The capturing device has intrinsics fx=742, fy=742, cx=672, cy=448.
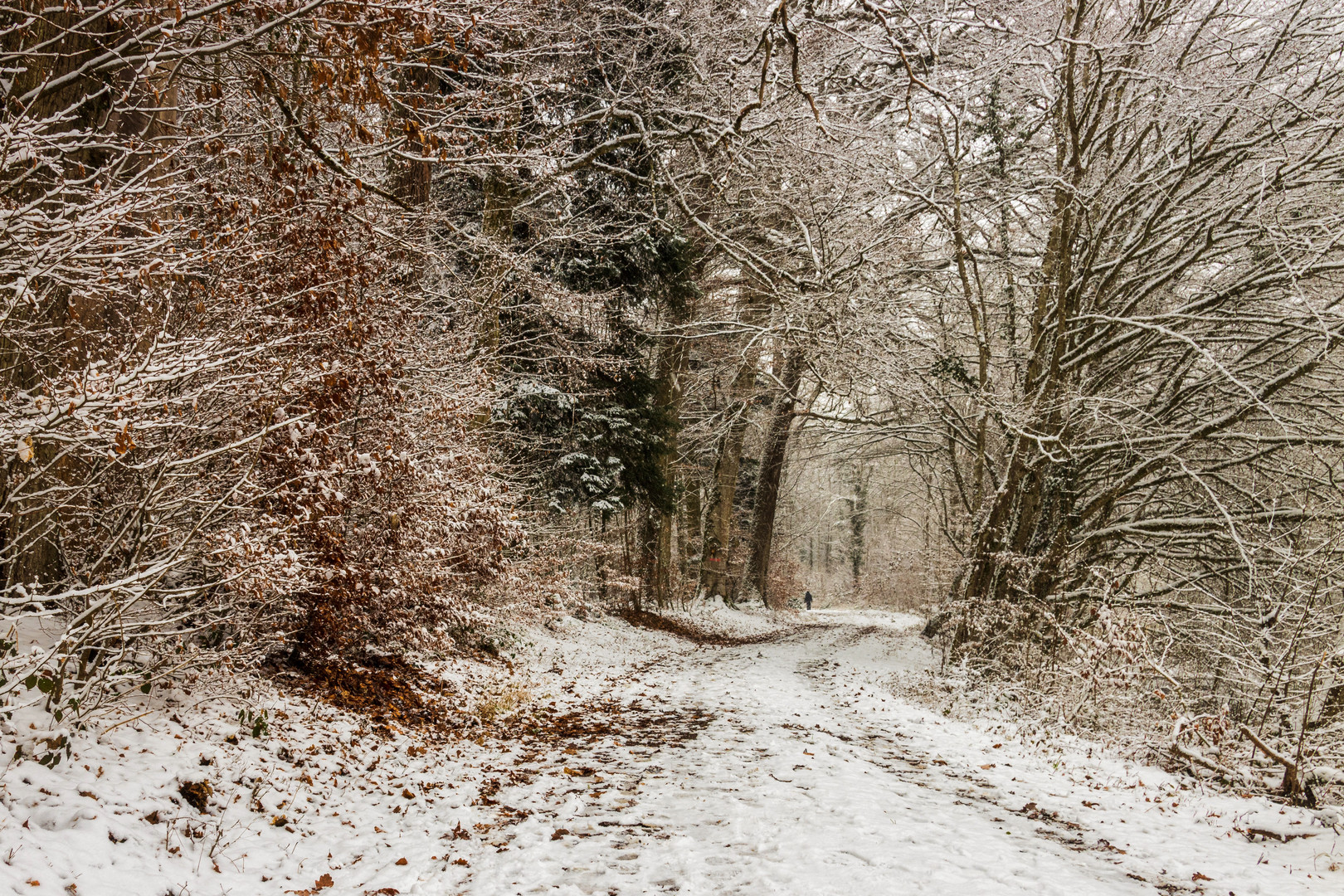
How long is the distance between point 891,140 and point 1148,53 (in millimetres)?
4039

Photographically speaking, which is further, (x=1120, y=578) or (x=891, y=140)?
(x=891, y=140)

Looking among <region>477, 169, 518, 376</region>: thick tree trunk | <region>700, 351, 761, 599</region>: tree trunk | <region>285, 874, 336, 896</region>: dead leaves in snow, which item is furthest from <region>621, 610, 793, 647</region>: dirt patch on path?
<region>285, 874, 336, 896</region>: dead leaves in snow

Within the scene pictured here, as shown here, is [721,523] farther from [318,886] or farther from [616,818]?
[318,886]

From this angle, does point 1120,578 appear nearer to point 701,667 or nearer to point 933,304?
point 933,304

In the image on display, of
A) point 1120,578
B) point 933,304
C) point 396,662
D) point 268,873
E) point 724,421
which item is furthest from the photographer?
point 724,421

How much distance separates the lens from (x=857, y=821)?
16.0 ft

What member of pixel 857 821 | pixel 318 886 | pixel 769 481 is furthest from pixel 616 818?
pixel 769 481

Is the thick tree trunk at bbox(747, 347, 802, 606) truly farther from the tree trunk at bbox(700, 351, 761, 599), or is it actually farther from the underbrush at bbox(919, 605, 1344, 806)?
the underbrush at bbox(919, 605, 1344, 806)

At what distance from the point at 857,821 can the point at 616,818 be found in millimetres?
1596

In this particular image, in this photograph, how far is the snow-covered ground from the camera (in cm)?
374

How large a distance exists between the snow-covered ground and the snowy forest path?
23 millimetres

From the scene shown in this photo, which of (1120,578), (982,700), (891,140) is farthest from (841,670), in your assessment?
(891,140)

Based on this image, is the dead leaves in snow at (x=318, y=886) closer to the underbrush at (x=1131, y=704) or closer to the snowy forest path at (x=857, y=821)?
the snowy forest path at (x=857, y=821)

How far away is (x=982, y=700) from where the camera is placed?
9.71m
